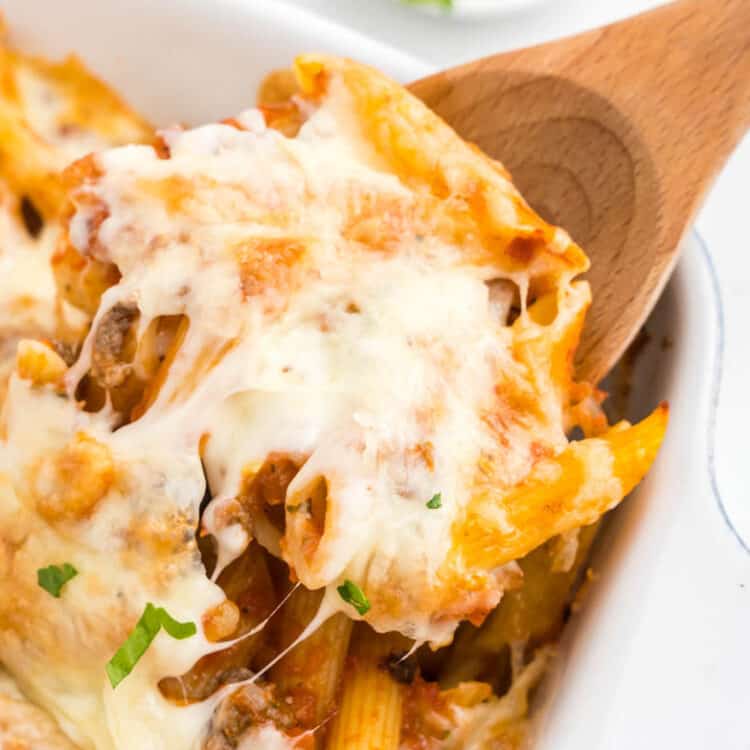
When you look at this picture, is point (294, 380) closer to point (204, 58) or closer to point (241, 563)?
point (241, 563)

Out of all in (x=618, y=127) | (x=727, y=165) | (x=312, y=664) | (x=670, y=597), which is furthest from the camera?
(x=727, y=165)

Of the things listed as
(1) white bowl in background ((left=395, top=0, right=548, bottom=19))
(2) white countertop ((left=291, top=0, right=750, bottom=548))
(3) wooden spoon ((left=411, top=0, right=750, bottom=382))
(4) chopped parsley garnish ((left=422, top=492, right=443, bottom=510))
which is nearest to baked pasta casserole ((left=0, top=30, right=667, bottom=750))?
(4) chopped parsley garnish ((left=422, top=492, right=443, bottom=510))

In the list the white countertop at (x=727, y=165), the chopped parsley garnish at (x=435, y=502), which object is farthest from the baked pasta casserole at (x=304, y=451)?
the white countertop at (x=727, y=165)

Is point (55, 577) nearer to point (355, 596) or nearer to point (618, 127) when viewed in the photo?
point (355, 596)

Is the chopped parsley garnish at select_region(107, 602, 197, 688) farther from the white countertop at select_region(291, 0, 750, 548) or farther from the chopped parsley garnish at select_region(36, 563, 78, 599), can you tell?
the white countertop at select_region(291, 0, 750, 548)

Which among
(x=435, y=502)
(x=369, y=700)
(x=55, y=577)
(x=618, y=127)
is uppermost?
(x=618, y=127)

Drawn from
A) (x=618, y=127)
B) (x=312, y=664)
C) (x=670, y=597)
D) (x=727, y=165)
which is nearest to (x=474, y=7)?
(x=727, y=165)
